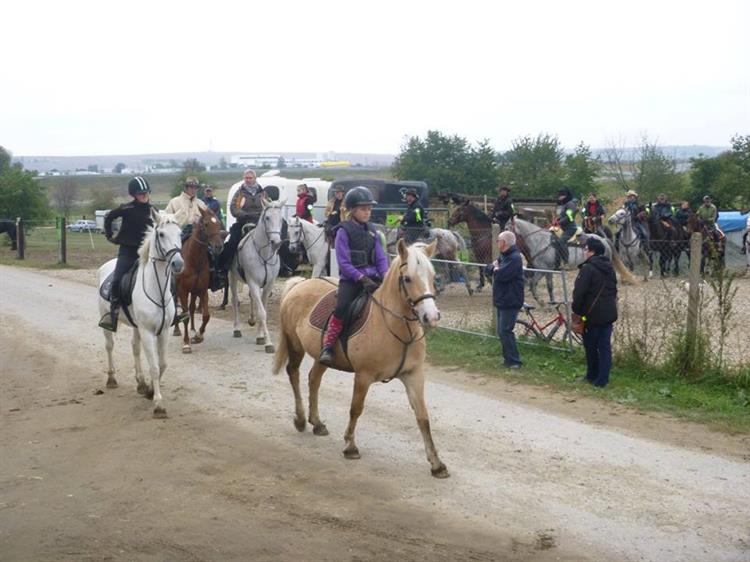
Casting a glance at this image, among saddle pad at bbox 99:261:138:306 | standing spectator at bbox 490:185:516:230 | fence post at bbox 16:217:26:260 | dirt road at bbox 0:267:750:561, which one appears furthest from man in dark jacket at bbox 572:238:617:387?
fence post at bbox 16:217:26:260

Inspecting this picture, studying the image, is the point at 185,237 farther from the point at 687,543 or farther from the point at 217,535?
the point at 687,543

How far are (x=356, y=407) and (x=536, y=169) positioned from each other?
1548 inches

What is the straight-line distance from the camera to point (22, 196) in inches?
1639

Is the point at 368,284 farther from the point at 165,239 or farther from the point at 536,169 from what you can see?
the point at 536,169

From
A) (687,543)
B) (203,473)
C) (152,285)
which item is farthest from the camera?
(152,285)

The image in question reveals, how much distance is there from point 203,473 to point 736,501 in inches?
191

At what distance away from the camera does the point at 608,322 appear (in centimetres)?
1115

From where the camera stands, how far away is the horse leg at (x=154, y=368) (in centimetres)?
1033

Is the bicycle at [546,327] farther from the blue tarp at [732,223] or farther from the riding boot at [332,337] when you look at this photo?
the blue tarp at [732,223]

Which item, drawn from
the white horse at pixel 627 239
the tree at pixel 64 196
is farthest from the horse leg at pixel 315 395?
the tree at pixel 64 196

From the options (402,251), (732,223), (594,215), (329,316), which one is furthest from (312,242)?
(732,223)

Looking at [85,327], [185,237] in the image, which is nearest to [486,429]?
[185,237]

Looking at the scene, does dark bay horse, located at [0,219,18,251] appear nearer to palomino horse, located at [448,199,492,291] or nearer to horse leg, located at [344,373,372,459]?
palomino horse, located at [448,199,492,291]

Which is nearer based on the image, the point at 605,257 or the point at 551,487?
the point at 551,487
